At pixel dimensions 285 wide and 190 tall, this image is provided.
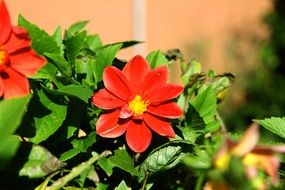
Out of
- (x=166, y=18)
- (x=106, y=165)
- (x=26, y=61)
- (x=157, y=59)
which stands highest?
(x=26, y=61)

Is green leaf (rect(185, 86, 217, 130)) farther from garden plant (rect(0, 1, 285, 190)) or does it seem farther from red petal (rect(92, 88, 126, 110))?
red petal (rect(92, 88, 126, 110))

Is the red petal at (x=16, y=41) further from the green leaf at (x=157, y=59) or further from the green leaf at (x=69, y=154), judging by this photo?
the green leaf at (x=157, y=59)

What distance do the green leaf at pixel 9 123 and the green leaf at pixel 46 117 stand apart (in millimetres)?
190

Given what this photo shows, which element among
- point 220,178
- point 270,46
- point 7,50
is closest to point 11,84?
point 7,50

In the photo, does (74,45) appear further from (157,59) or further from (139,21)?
(139,21)

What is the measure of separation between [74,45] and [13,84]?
0.26m

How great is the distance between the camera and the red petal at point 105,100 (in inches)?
42.1

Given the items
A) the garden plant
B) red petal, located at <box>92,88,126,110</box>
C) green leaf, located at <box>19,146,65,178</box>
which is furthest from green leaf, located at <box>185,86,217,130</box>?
green leaf, located at <box>19,146,65,178</box>

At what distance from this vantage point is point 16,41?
913 mm

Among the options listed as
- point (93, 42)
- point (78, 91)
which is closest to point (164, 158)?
point (78, 91)

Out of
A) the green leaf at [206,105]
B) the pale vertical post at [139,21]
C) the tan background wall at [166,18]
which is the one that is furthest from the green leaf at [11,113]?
the pale vertical post at [139,21]

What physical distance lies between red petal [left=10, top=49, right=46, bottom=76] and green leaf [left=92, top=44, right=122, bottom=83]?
23cm

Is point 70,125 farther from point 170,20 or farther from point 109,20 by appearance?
point 170,20

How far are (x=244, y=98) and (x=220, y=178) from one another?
17.4 ft
